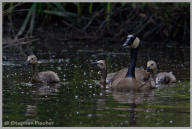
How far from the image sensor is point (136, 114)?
33.5 feet

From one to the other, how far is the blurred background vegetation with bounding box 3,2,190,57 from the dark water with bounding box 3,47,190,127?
5794 mm

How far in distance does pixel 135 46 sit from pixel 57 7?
851cm

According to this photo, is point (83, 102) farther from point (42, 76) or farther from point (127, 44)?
point (42, 76)

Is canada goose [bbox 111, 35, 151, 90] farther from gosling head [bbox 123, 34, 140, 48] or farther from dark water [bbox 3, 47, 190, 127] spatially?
dark water [bbox 3, 47, 190, 127]

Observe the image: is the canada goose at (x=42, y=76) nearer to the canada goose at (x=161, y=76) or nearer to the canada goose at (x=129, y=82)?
the canada goose at (x=129, y=82)

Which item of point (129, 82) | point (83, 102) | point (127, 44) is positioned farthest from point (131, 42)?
point (83, 102)

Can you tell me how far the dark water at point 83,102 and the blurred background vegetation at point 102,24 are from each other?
5.79 m

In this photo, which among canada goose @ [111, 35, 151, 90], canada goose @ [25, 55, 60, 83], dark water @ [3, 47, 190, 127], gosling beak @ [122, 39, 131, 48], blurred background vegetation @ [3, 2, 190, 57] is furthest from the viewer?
blurred background vegetation @ [3, 2, 190, 57]

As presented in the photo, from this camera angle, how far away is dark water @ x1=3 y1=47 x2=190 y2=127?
9.72 m

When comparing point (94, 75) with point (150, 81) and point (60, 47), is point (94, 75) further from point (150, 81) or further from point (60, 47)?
point (60, 47)

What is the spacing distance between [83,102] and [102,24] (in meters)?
11.4

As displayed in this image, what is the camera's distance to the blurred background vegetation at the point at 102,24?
71.5 feet

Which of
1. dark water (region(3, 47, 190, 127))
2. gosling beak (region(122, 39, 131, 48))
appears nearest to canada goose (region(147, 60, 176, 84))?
dark water (region(3, 47, 190, 127))

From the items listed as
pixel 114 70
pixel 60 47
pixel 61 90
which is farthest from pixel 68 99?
pixel 60 47
